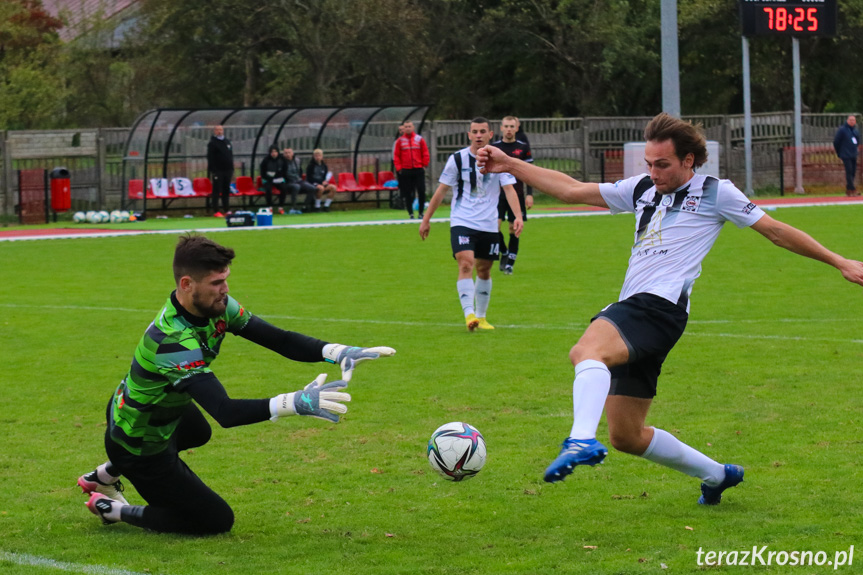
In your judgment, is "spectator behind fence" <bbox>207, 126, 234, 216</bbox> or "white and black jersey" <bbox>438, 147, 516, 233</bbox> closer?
"white and black jersey" <bbox>438, 147, 516, 233</bbox>

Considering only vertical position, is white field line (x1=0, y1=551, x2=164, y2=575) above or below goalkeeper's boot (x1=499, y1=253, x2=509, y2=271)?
below

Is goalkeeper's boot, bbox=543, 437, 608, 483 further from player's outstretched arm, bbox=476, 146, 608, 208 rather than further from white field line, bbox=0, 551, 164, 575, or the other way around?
white field line, bbox=0, 551, 164, 575

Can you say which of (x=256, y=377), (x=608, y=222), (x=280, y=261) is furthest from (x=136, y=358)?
(x=608, y=222)

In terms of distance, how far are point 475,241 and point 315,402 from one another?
7.38m

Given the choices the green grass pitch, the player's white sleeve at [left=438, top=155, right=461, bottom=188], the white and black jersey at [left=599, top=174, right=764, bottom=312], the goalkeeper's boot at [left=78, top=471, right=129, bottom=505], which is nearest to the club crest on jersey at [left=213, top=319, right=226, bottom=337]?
the green grass pitch

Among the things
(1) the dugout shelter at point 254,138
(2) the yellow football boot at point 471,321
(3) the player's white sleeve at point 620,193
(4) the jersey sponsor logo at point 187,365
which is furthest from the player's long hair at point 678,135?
(1) the dugout shelter at point 254,138

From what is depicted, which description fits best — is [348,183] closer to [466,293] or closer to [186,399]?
[466,293]

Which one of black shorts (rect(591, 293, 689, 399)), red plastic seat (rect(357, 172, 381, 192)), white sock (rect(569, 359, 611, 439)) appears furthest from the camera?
red plastic seat (rect(357, 172, 381, 192))

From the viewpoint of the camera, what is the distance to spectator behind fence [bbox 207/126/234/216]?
2812 cm

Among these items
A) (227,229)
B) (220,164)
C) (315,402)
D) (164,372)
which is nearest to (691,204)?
(315,402)

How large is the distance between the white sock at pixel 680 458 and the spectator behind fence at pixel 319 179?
24538 mm

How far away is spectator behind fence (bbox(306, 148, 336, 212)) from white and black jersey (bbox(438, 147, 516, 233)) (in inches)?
702

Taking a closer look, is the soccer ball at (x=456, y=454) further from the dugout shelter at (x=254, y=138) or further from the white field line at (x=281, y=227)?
the dugout shelter at (x=254, y=138)

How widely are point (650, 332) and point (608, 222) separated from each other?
66.3ft
